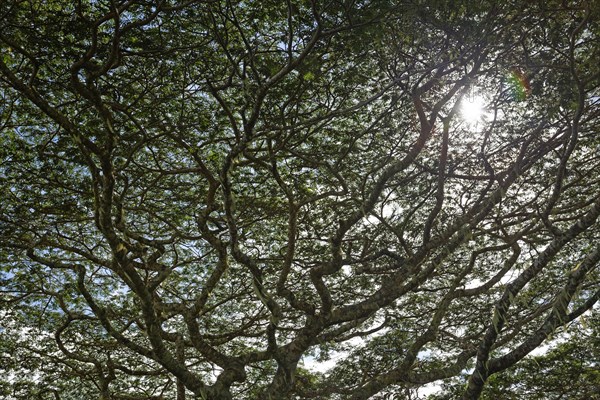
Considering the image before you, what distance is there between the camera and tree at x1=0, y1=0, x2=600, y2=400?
4855 millimetres

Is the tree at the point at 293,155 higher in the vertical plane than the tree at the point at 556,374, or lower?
higher

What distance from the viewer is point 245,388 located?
9.87m

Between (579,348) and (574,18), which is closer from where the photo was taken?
(574,18)

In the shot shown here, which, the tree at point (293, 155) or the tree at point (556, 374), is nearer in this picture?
the tree at point (293, 155)

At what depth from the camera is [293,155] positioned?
6039 mm

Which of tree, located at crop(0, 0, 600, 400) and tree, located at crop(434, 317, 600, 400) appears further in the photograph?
tree, located at crop(434, 317, 600, 400)

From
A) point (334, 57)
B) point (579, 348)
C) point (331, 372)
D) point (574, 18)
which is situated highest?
point (334, 57)

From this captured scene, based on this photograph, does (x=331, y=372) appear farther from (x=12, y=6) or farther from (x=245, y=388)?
(x=12, y=6)

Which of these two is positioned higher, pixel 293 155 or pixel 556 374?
pixel 293 155

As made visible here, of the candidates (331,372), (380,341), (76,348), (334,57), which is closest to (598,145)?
(334,57)

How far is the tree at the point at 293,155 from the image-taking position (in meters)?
4.86

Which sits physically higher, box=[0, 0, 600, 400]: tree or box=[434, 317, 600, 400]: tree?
box=[0, 0, 600, 400]: tree

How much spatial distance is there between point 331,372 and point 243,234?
3976 millimetres

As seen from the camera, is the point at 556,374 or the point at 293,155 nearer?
the point at 293,155
